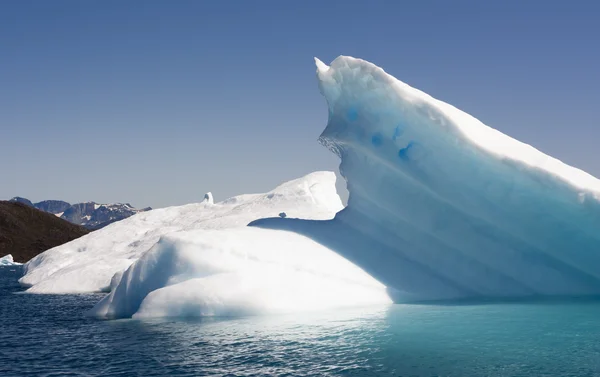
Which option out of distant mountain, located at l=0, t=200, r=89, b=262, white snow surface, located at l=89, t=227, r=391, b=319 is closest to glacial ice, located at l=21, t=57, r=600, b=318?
white snow surface, located at l=89, t=227, r=391, b=319

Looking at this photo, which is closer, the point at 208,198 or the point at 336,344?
the point at 336,344

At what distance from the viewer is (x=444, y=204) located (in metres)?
20.8

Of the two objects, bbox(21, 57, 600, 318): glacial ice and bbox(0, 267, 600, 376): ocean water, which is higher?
bbox(21, 57, 600, 318): glacial ice

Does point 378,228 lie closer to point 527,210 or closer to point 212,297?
point 527,210

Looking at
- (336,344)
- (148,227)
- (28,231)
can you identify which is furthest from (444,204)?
(28,231)

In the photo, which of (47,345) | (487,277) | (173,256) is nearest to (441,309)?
(487,277)

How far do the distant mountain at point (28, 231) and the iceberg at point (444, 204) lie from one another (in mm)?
98236

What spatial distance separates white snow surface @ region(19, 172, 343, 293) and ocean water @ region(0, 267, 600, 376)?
1311cm

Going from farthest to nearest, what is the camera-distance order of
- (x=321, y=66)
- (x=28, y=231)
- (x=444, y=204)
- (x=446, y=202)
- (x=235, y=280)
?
(x=28, y=231), (x=321, y=66), (x=444, y=204), (x=446, y=202), (x=235, y=280)

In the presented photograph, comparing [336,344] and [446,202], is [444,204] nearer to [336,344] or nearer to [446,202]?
[446,202]

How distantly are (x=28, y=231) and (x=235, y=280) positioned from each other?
399 feet

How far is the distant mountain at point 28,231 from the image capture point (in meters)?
113

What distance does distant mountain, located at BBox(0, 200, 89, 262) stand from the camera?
11256 cm

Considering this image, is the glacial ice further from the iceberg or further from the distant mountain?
the distant mountain
